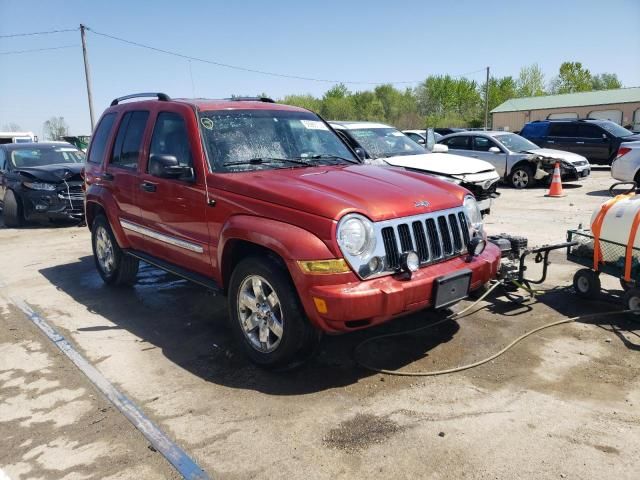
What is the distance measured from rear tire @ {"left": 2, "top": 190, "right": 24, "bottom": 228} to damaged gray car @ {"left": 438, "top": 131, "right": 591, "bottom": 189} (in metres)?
10.7

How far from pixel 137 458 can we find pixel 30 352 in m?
2.11

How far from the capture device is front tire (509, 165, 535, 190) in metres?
14.1

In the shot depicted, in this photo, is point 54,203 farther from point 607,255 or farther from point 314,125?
point 607,255

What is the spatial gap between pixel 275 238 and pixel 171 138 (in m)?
1.84

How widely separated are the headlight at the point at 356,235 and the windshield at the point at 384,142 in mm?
5592

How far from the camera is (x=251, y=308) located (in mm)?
3855

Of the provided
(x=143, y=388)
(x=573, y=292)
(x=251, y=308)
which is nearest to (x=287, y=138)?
(x=251, y=308)

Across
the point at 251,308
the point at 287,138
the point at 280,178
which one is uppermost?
the point at 287,138

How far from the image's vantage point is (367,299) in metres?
3.28

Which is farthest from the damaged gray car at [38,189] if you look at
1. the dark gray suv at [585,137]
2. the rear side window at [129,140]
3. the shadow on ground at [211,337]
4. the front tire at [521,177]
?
the dark gray suv at [585,137]

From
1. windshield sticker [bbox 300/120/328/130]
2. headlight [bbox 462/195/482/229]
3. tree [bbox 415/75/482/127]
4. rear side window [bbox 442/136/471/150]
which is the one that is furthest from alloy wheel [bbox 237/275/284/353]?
tree [bbox 415/75/482/127]

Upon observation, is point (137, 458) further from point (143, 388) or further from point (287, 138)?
point (287, 138)

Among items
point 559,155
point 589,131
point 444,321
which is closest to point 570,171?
point 559,155

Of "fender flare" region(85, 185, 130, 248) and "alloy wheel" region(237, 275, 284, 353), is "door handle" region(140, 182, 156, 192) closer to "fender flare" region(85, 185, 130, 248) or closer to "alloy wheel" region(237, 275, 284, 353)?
"fender flare" region(85, 185, 130, 248)
